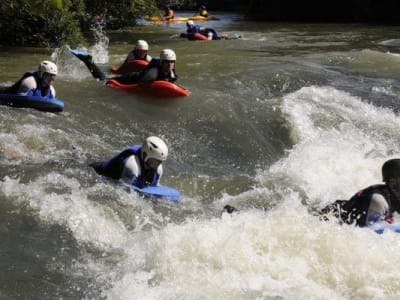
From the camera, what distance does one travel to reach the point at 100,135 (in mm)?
9422

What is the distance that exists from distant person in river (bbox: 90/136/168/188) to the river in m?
0.19

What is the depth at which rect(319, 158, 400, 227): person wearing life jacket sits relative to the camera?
591 centimetres

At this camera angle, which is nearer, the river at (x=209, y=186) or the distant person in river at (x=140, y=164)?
the river at (x=209, y=186)

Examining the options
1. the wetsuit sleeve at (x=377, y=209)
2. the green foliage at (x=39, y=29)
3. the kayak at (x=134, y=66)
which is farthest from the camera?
the green foliage at (x=39, y=29)

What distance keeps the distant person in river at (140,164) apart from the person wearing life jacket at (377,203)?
2165mm

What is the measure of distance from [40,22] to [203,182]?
39.4 feet

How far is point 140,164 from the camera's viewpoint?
7090mm

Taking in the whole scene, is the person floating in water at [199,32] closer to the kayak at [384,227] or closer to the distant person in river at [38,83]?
the distant person in river at [38,83]

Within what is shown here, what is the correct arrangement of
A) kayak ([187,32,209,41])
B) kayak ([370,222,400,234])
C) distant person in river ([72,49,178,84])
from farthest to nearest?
kayak ([187,32,209,41]), distant person in river ([72,49,178,84]), kayak ([370,222,400,234])

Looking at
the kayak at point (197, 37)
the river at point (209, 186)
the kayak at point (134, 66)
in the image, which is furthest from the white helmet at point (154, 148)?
the kayak at point (197, 37)

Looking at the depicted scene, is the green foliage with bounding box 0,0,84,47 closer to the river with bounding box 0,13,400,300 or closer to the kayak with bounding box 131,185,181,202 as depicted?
the river with bounding box 0,13,400,300

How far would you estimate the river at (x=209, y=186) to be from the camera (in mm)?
5383

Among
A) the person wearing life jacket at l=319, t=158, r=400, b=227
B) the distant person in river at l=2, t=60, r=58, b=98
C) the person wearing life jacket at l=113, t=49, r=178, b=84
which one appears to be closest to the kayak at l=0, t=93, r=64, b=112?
the distant person in river at l=2, t=60, r=58, b=98

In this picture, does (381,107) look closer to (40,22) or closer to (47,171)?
(47,171)
